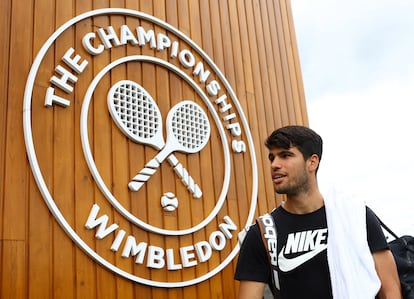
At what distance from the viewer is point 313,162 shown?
1.57m

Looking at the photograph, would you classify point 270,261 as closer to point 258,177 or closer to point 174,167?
point 174,167

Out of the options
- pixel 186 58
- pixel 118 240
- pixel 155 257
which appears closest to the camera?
pixel 118 240

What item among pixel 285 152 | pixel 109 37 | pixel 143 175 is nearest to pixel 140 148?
pixel 143 175

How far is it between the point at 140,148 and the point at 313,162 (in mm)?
930

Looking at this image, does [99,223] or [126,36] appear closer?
[99,223]

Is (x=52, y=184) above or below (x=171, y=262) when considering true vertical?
above

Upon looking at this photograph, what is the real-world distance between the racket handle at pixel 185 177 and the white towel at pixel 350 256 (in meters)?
1.03

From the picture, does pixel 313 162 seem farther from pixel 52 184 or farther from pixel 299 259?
pixel 52 184

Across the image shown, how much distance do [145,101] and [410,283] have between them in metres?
1.42

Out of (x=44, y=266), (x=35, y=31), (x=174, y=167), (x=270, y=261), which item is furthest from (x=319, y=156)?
(x=35, y=31)

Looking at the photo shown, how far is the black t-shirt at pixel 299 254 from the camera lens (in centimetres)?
136

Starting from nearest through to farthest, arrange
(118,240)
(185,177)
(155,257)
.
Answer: (118,240), (155,257), (185,177)

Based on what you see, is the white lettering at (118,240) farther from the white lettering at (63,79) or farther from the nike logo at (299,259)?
the nike logo at (299,259)

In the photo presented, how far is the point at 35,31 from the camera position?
1973mm
